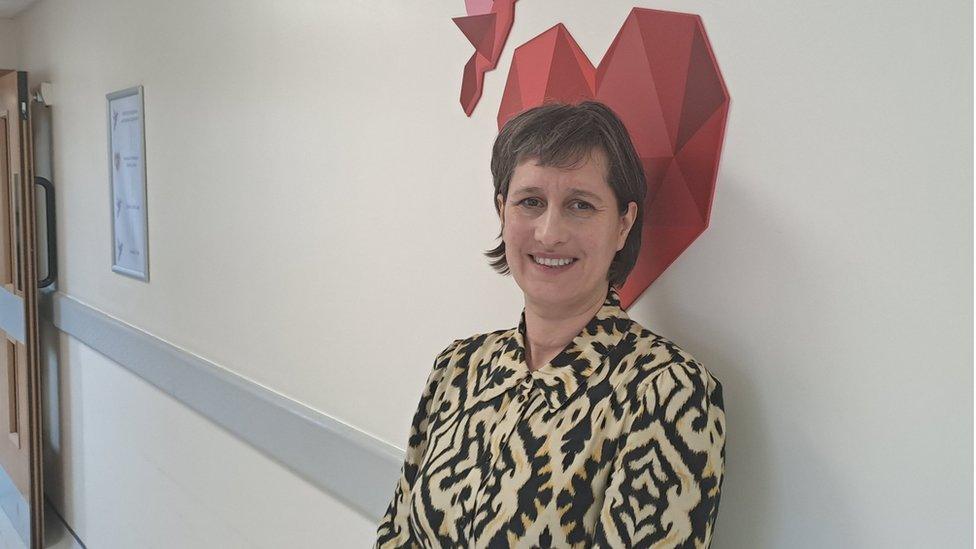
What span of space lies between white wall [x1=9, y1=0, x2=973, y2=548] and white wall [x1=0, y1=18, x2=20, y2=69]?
1.26m

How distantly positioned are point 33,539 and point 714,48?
3855mm

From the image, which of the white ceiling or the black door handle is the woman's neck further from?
the white ceiling

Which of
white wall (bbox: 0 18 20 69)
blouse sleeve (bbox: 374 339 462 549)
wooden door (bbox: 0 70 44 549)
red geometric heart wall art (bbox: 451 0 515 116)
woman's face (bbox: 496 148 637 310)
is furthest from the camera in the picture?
white wall (bbox: 0 18 20 69)

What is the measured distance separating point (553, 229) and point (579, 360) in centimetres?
17

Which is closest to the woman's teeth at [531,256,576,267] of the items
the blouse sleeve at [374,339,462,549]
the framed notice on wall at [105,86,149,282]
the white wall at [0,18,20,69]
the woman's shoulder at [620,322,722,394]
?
the woman's shoulder at [620,322,722,394]

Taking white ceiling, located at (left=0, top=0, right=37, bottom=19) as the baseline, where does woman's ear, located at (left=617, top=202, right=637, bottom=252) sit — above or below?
below

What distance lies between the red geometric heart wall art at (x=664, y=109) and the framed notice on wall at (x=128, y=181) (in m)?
2.14

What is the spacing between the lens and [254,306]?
86.6 inches

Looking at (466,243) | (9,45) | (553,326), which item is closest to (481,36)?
(466,243)

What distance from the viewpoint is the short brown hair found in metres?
0.99

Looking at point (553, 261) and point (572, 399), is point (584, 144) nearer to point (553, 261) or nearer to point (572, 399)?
point (553, 261)

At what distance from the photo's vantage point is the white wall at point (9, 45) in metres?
4.23

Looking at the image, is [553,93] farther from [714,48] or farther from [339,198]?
[339,198]

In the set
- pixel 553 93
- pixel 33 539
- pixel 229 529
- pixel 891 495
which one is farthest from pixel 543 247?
pixel 33 539
